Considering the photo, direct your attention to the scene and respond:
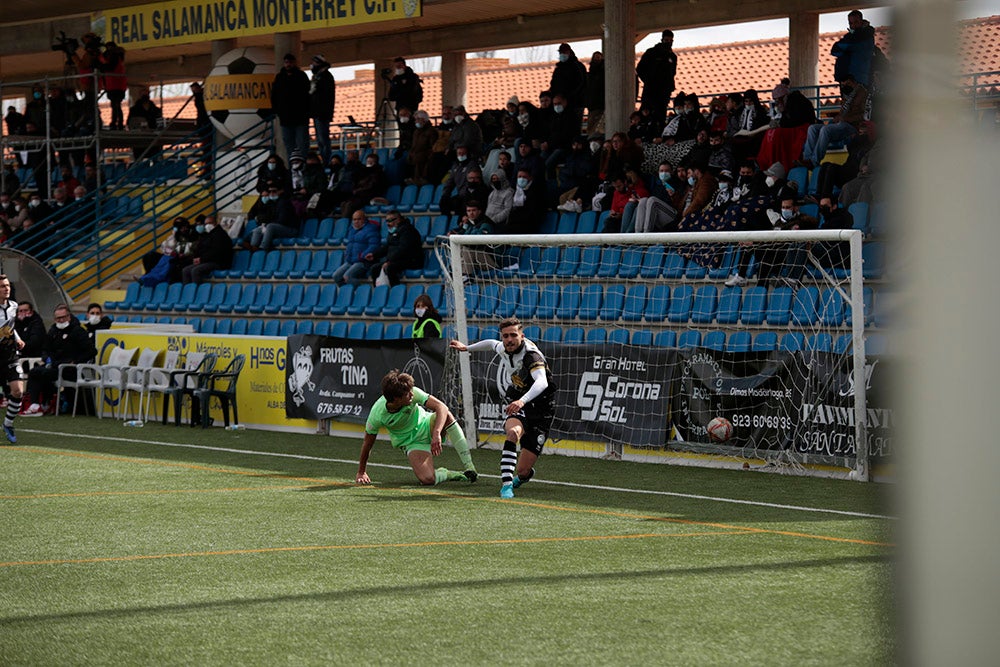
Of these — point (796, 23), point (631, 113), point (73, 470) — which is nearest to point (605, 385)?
point (73, 470)

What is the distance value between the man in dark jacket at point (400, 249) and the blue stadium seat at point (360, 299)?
260 millimetres

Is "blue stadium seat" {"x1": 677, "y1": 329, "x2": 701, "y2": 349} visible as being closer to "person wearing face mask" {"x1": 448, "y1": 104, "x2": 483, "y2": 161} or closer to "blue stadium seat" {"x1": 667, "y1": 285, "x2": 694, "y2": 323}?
"blue stadium seat" {"x1": 667, "y1": 285, "x2": 694, "y2": 323}

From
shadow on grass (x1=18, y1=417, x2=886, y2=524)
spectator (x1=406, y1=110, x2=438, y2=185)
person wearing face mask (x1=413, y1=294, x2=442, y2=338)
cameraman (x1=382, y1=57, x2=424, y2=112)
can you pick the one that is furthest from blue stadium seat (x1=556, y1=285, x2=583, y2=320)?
cameraman (x1=382, y1=57, x2=424, y2=112)

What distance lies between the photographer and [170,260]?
23.8 meters

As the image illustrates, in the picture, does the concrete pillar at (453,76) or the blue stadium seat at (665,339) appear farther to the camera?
the concrete pillar at (453,76)

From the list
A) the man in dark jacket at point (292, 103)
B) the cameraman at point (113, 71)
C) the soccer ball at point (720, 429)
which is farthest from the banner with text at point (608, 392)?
the cameraman at point (113, 71)

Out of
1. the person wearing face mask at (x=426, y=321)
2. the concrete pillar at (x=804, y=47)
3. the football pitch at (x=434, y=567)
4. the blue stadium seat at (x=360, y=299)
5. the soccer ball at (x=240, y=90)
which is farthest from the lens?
the soccer ball at (x=240, y=90)

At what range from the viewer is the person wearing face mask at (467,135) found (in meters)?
22.1

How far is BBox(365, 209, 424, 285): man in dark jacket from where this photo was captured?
20.1 meters

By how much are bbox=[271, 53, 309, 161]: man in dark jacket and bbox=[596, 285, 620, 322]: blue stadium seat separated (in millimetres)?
9883

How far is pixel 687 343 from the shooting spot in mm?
14859

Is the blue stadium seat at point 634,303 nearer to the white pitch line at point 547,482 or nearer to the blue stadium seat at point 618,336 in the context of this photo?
the blue stadium seat at point 618,336

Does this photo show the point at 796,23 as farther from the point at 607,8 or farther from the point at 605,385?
the point at 605,385

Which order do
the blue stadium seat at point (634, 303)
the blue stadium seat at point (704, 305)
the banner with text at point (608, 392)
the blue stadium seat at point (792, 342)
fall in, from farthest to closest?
1. the blue stadium seat at point (634, 303)
2. the blue stadium seat at point (704, 305)
3. the banner with text at point (608, 392)
4. the blue stadium seat at point (792, 342)
